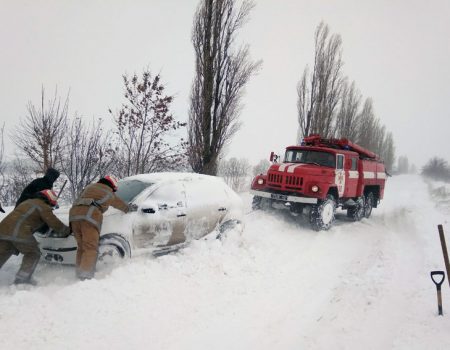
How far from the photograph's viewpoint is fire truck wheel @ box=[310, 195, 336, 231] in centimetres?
920

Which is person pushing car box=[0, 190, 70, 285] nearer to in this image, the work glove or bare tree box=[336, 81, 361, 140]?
the work glove

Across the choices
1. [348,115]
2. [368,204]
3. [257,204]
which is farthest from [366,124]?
Answer: [257,204]

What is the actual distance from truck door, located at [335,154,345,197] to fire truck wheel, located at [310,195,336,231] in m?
0.68

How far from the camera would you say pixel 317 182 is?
30.6 ft

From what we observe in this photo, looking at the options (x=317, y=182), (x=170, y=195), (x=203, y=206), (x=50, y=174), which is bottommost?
(x=203, y=206)

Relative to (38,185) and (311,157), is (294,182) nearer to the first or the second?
(311,157)

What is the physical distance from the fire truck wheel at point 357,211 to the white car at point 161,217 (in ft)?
19.4

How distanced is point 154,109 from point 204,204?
5560mm

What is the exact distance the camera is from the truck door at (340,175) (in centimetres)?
999

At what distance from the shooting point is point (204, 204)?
6.66m

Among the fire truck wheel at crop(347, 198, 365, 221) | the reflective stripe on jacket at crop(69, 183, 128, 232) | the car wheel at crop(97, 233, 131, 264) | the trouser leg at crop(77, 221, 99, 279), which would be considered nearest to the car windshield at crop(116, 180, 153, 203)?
the reflective stripe on jacket at crop(69, 183, 128, 232)

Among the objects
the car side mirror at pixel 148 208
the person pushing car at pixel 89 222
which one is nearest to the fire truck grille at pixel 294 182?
the car side mirror at pixel 148 208

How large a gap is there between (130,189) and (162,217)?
2.95 feet

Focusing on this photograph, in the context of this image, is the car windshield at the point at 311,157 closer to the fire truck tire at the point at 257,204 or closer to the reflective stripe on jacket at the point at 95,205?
the fire truck tire at the point at 257,204
